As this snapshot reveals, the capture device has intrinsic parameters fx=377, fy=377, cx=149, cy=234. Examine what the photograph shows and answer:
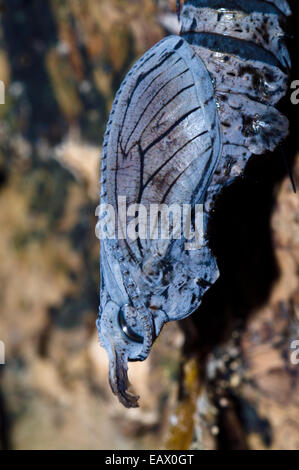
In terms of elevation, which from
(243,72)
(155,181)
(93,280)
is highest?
(243,72)

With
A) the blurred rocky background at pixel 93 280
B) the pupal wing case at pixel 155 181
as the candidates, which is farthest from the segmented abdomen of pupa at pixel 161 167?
the blurred rocky background at pixel 93 280

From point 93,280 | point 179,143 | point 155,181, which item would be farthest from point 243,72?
point 93,280

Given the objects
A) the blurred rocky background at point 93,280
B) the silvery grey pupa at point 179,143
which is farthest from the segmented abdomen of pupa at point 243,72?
the blurred rocky background at point 93,280

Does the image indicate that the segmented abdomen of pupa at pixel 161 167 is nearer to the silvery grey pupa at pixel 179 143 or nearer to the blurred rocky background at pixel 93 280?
the silvery grey pupa at pixel 179 143

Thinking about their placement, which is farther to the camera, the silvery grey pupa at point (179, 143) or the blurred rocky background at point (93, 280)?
the blurred rocky background at point (93, 280)

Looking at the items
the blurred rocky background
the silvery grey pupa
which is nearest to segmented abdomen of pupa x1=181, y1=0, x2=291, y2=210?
the silvery grey pupa

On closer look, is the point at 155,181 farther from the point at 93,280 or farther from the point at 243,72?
the point at 93,280

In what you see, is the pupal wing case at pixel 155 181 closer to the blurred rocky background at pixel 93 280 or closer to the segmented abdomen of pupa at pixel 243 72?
the segmented abdomen of pupa at pixel 243 72

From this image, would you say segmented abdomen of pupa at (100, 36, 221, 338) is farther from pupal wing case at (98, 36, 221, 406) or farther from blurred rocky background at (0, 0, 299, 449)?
blurred rocky background at (0, 0, 299, 449)
